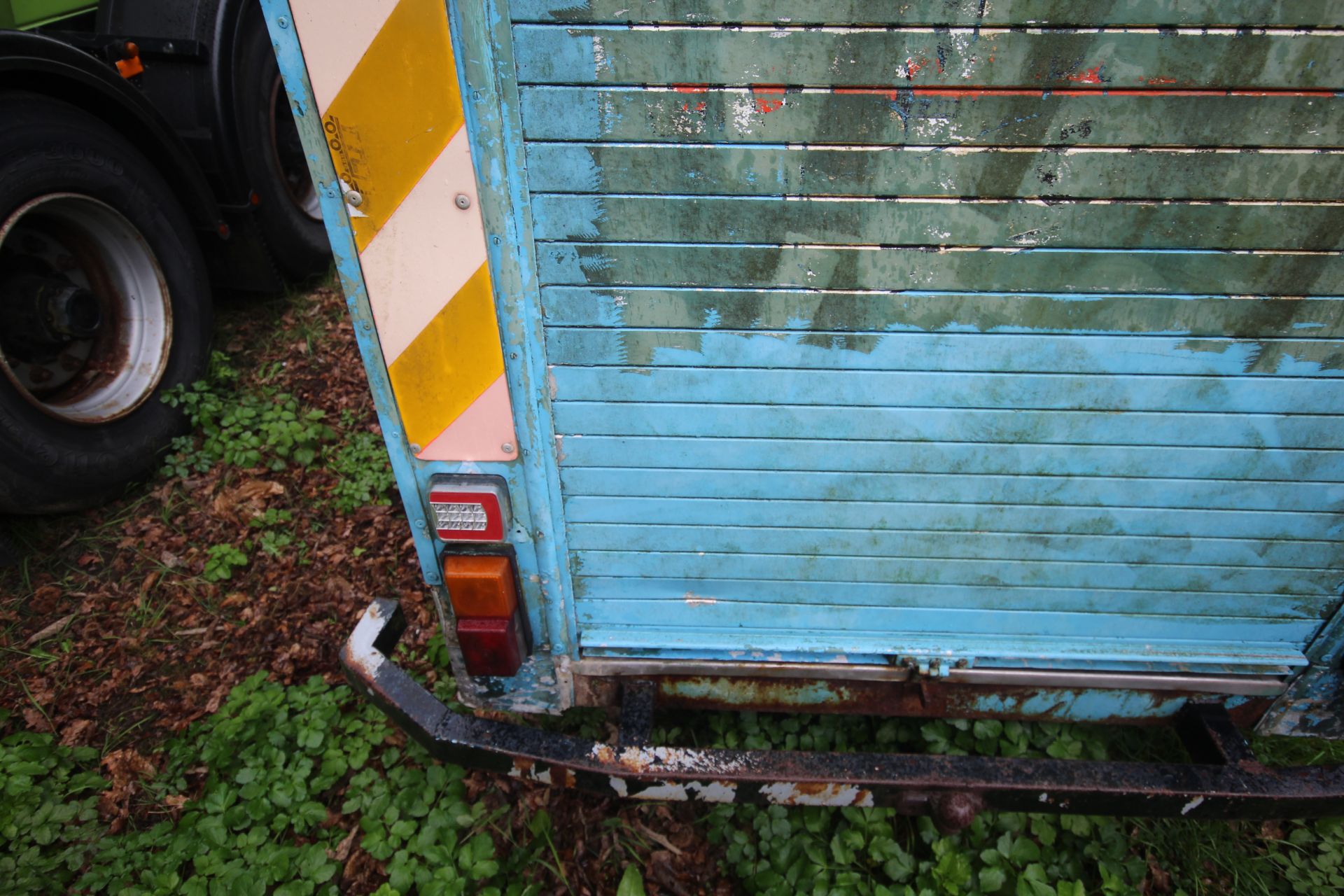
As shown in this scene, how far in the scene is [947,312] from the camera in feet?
4.90

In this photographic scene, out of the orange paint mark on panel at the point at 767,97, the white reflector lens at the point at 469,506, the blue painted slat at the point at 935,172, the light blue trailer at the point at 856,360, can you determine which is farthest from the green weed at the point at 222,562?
the orange paint mark on panel at the point at 767,97

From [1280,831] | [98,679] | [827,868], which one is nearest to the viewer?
[827,868]

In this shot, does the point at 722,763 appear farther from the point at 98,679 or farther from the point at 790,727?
the point at 98,679

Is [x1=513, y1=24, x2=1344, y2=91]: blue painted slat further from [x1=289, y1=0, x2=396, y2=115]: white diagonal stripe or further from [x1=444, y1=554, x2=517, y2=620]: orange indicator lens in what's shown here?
[x1=444, y1=554, x2=517, y2=620]: orange indicator lens

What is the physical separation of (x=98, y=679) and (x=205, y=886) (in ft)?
3.83

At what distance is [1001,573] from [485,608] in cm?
131

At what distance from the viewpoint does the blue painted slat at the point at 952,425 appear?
1.60m

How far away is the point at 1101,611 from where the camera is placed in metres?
1.85

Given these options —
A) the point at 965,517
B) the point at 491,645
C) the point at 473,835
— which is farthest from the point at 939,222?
the point at 473,835

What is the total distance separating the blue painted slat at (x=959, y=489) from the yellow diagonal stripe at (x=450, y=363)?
31 cm

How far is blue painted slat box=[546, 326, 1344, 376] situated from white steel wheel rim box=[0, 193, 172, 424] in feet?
9.04

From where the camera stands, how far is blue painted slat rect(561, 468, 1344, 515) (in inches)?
65.9

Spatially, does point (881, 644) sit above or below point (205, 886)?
above

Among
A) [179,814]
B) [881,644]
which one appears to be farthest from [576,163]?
[179,814]
